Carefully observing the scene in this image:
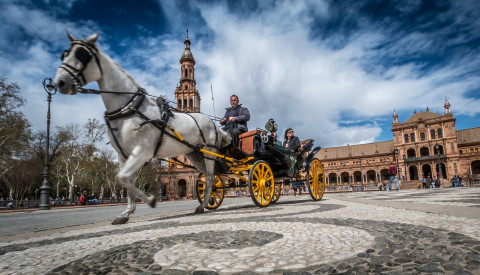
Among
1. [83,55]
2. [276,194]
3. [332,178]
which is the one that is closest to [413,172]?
[332,178]

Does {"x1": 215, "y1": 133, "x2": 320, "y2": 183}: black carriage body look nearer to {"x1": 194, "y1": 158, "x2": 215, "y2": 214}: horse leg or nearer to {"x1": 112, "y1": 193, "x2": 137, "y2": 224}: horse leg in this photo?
{"x1": 194, "y1": 158, "x2": 215, "y2": 214}: horse leg

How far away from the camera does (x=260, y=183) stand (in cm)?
604

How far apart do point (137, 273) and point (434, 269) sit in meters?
1.75

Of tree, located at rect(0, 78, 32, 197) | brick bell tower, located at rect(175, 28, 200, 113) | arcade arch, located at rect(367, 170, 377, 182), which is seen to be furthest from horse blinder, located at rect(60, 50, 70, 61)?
arcade arch, located at rect(367, 170, 377, 182)

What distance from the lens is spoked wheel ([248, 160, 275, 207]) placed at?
5738 millimetres

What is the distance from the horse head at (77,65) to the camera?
358 centimetres

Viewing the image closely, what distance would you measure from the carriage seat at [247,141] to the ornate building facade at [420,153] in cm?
4781

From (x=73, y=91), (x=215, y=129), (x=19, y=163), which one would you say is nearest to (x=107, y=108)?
(x=73, y=91)

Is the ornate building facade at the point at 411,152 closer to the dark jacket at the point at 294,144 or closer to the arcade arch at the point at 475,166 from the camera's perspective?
the arcade arch at the point at 475,166

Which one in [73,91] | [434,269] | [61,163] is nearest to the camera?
[434,269]

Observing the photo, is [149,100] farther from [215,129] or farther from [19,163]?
[19,163]

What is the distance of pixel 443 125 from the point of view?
193 feet

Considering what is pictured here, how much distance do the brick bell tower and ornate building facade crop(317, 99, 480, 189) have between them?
105ft

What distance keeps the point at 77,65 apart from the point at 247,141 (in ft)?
12.3
